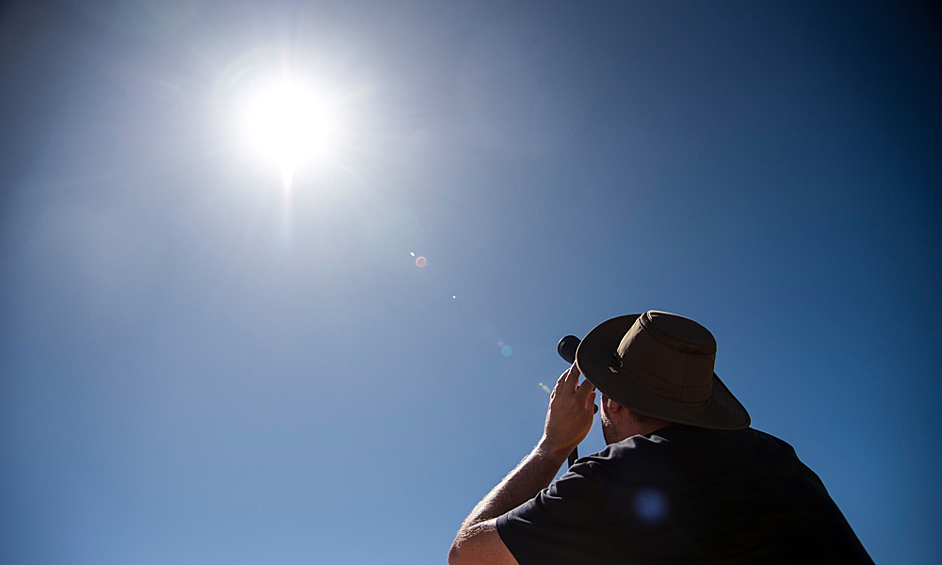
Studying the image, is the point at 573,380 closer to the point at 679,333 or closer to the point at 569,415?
the point at 569,415

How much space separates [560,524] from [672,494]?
20.8 inches

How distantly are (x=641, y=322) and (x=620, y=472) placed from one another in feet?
2.93

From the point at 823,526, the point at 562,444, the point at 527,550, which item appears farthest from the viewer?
the point at 562,444

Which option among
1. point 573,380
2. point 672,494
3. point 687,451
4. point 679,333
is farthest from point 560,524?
point 679,333

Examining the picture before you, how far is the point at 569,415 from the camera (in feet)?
9.14

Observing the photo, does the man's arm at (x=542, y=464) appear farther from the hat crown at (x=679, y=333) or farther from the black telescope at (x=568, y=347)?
the hat crown at (x=679, y=333)

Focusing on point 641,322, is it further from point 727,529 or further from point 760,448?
point 727,529

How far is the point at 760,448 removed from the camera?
6.83 ft

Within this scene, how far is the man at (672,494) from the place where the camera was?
179cm

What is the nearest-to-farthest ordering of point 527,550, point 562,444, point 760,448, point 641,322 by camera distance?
point 527,550 < point 760,448 < point 641,322 < point 562,444

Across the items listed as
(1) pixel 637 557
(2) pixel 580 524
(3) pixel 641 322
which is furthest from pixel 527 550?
(3) pixel 641 322

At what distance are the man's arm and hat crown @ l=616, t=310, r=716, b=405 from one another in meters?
0.54

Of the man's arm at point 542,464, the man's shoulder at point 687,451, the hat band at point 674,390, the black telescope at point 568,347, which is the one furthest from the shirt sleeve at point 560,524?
the black telescope at point 568,347

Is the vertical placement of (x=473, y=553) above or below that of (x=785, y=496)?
above
